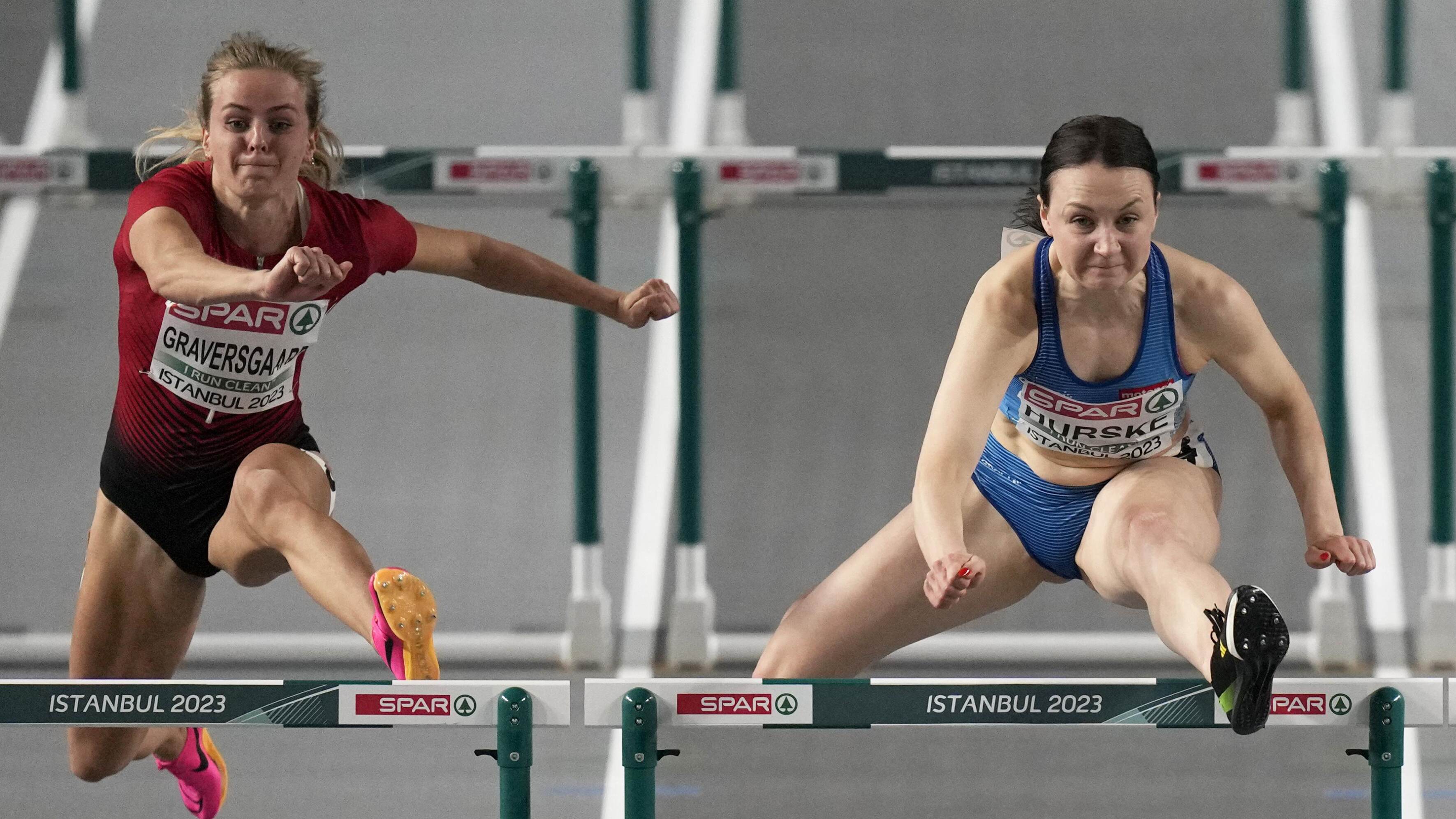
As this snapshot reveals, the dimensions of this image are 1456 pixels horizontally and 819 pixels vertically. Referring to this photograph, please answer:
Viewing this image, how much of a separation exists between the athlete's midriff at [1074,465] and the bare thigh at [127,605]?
1368 mm

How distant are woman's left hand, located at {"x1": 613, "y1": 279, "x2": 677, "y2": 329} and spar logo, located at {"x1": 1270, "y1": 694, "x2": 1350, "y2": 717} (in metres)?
1.06

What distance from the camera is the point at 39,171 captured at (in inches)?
175

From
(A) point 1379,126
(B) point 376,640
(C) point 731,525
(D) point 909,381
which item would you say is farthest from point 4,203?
(A) point 1379,126

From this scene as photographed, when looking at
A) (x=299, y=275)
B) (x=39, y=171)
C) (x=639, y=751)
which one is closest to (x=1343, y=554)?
(x=639, y=751)

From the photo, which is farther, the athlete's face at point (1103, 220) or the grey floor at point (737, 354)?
the grey floor at point (737, 354)

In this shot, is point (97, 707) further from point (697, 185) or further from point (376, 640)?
point (697, 185)

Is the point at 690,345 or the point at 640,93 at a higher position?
the point at 640,93

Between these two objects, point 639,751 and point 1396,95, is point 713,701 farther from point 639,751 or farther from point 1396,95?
point 1396,95

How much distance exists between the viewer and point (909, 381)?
16.6 feet

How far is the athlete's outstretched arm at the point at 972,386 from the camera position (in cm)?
278

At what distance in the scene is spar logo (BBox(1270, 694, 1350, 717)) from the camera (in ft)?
8.75

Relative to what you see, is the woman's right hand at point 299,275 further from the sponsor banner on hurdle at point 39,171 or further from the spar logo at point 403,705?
the sponsor banner on hurdle at point 39,171

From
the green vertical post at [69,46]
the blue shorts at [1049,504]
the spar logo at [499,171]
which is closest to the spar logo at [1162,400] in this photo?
the blue shorts at [1049,504]

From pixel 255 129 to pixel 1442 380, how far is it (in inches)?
116
